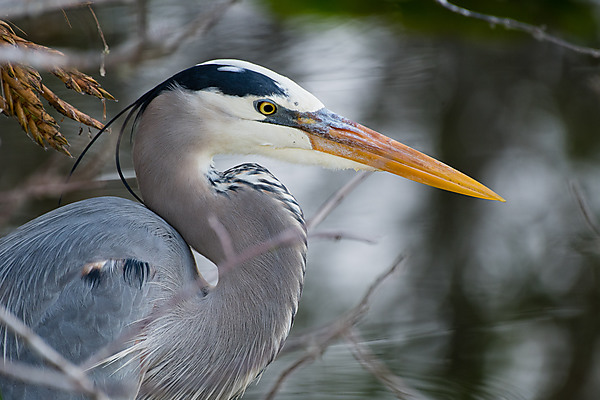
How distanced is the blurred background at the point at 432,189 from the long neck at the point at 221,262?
0.27m

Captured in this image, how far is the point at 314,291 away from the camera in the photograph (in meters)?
4.12

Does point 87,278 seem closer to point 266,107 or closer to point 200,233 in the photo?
point 200,233

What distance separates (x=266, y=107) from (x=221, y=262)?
45 cm

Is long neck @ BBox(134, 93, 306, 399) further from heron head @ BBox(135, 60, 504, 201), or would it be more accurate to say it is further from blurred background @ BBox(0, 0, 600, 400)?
blurred background @ BBox(0, 0, 600, 400)

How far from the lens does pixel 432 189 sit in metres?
4.92

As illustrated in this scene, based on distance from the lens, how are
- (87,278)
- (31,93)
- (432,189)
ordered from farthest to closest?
1. (432,189)
2. (87,278)
3. (31,93)

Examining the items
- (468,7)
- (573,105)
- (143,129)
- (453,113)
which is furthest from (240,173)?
(468,7)

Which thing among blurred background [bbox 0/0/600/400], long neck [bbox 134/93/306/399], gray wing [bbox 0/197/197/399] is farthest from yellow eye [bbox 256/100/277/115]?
blurred background [bbox 0/0/600/400]

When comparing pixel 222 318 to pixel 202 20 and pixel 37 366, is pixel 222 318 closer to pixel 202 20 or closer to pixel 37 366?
pixel 37 366

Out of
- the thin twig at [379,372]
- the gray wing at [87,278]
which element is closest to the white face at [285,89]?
the gray wing at [87,278]

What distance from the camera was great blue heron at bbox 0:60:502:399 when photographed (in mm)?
2045

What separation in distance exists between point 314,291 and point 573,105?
2.63 m

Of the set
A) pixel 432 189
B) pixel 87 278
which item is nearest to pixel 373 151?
pixel 87 278

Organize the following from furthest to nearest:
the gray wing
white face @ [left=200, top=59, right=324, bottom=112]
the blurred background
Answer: the blurred background → white face @ [left=200, top=59, right=324, bottom=112] → the gray wing
